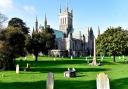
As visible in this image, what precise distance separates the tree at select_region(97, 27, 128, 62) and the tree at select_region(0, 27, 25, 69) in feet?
101

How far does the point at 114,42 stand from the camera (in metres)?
81.1

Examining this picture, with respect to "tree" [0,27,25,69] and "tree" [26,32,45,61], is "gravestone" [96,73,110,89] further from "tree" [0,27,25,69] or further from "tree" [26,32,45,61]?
"tree" [26,32,45,61]

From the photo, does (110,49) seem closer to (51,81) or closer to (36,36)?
(36,36)

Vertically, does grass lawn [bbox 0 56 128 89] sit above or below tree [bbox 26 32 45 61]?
below

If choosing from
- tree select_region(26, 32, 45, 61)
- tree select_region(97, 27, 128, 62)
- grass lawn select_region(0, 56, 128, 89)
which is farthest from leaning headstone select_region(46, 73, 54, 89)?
tree select_region(26, 32, 45, 61)

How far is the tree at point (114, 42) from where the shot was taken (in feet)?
264

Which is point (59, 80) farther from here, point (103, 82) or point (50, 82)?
point (103, 82)

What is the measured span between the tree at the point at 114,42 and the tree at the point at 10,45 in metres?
30.9

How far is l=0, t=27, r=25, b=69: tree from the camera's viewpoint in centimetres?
5094

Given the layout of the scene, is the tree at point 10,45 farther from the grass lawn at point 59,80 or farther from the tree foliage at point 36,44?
the tree foliage at point 36,44

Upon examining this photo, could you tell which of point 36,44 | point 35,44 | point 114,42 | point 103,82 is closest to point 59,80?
point 103,82

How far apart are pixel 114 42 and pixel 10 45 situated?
1355 inches

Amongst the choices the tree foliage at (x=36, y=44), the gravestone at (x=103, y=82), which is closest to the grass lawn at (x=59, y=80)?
the gravestone at (x=103, y=82)

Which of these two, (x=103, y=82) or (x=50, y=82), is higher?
(x=103, y=82)
